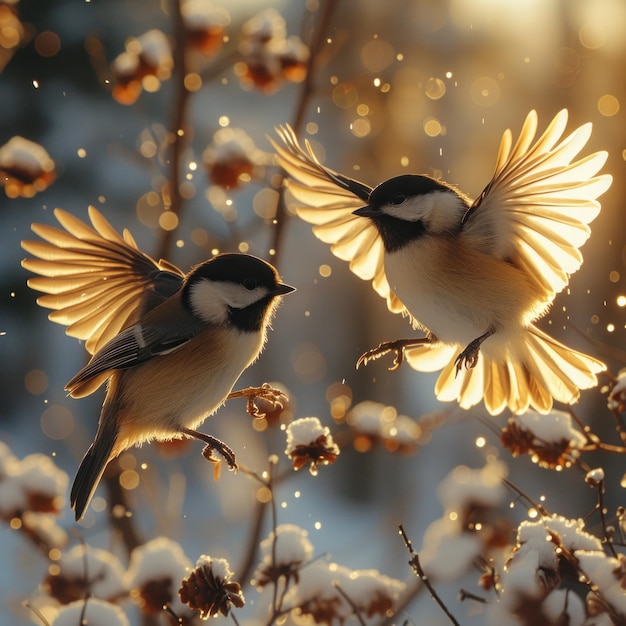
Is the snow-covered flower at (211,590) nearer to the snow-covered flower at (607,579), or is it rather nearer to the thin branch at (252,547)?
the snow-covered flower at (607,579)

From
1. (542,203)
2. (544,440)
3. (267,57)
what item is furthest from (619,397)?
(267,57)

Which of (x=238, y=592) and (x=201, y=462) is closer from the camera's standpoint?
(x=238, y=592)

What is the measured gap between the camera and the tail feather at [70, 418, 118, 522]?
2.97 ft

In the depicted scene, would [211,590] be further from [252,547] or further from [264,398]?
[252,547]

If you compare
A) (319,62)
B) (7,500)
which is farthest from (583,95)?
(7,500)

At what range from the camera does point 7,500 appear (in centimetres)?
171

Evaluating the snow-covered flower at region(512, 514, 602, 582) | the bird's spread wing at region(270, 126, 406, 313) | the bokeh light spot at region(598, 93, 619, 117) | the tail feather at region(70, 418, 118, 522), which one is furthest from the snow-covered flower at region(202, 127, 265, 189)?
the bokeh light spot at region(598, 93, 619, 117)

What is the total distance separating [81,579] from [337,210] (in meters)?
0.94

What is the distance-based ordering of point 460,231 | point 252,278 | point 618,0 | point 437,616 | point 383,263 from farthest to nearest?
point 618,0, point 437,616, point 383,263, point 460,231, point 252,278

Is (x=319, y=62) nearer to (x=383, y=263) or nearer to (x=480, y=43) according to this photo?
(x=383, y=263)

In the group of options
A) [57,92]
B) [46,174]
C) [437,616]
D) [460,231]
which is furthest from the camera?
A: [57,92]

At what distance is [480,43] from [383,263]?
3264 millimetres

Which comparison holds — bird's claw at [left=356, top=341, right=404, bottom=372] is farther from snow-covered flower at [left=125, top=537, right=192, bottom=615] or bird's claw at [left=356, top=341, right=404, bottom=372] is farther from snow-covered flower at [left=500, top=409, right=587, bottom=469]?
snow-covered flower at [left=125, top=537, right=192, bottom=615]

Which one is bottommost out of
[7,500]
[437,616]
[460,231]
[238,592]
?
[437,616]
